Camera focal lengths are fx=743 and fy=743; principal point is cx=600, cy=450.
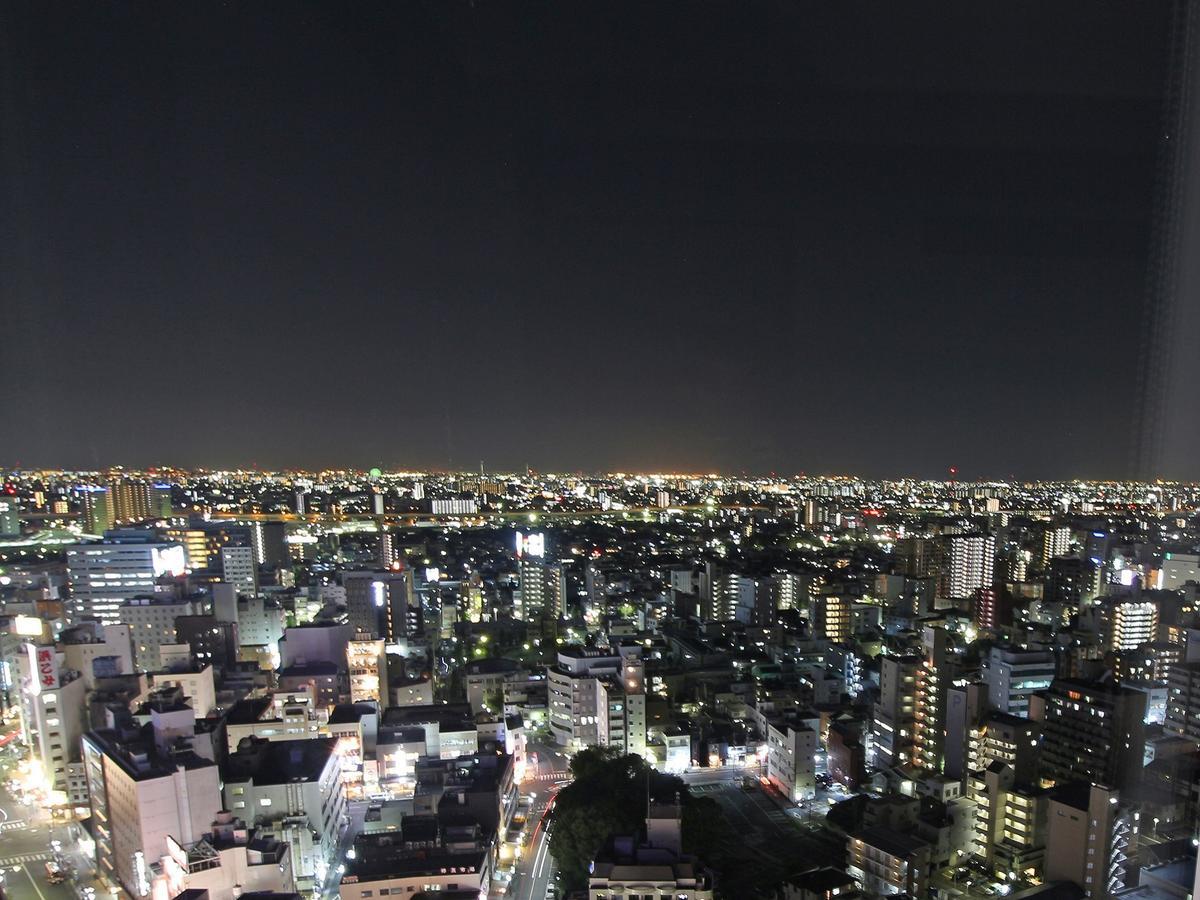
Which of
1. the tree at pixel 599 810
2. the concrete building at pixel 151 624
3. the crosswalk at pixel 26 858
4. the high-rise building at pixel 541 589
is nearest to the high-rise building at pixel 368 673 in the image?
the concrete building at pixel 151 624

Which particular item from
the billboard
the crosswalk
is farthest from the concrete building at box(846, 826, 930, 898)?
the billboard

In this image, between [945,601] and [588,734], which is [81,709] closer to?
[588,734]

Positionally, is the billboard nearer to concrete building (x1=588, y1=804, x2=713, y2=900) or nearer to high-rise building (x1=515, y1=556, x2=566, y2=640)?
concrete building (x1=588, y1=804, x2=713, y2=900)

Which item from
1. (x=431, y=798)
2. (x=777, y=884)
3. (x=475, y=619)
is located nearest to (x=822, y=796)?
(x=777, y=884)

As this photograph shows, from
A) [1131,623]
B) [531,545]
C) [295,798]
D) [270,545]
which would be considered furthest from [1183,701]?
[270,545]

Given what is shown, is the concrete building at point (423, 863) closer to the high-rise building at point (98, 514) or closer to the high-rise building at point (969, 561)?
the high-rise building at point (969, 561)

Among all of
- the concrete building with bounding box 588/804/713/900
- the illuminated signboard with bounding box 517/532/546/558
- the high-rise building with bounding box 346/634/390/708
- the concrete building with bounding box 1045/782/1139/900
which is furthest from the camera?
the illuminated signboard with bounding box 517/532/546/558
